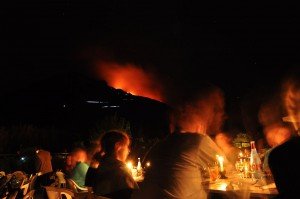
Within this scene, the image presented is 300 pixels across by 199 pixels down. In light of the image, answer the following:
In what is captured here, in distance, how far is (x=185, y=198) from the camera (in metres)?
3.05

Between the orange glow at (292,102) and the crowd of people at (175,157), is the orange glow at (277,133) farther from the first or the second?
the orange glow at (292,102)

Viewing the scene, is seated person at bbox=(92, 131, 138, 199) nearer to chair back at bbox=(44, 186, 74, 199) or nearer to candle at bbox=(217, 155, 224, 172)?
chair back at bbox=(44, 186, 74, 199)

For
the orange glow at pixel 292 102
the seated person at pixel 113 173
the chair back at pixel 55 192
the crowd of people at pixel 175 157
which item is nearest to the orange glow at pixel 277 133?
the crowd of people at pixel 175 157

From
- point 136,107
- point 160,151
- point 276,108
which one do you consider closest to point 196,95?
point 160,151

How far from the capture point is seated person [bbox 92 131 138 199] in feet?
11.0

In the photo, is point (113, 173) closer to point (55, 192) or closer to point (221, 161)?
point (55, 192)

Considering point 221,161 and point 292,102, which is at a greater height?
point 292,102

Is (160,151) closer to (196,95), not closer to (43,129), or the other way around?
(196,95)

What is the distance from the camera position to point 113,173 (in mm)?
3375

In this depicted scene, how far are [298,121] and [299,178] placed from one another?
11.6 feet

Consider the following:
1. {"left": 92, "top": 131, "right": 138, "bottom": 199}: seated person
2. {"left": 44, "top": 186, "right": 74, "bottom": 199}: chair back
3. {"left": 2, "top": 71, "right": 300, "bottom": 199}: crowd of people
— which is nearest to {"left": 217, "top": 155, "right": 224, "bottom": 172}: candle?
{"left": 2, "top": 71, "right": 300, "bottom": 199}: crowd of people

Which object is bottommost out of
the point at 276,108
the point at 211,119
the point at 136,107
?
the point at 211,119

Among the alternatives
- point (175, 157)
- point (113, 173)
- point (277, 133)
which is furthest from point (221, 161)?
point (113, 173)

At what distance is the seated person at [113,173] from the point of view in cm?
336
